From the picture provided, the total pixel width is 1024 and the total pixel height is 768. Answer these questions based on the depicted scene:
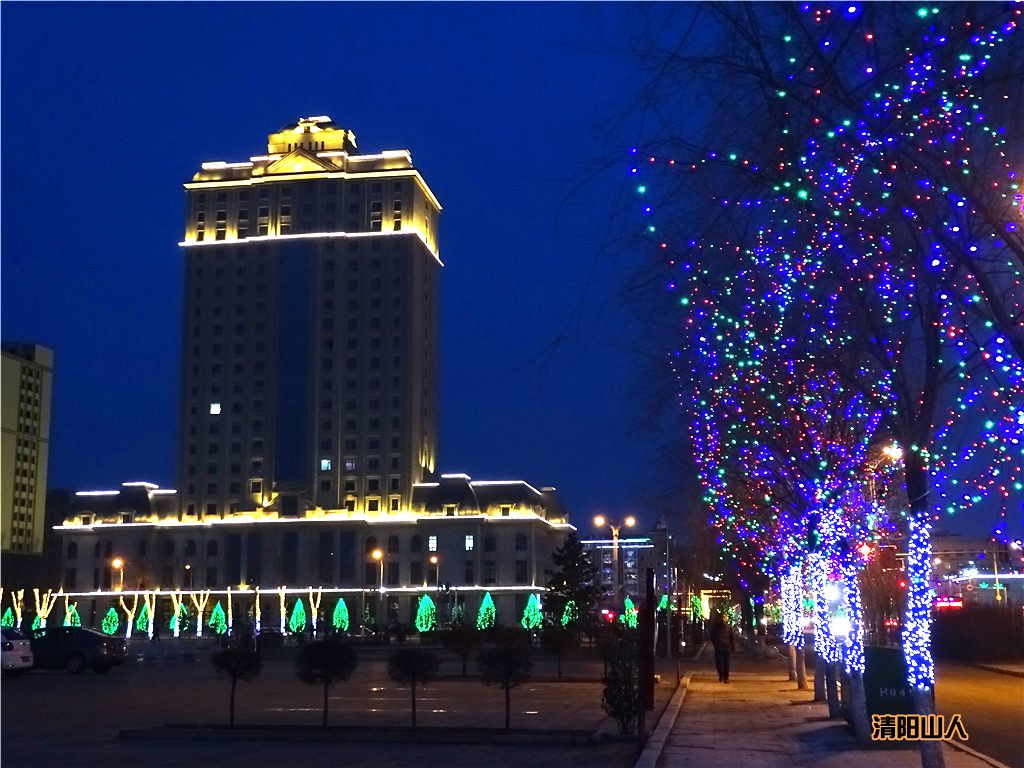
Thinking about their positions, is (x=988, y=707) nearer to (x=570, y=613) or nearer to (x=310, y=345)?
(x=570, y=613)

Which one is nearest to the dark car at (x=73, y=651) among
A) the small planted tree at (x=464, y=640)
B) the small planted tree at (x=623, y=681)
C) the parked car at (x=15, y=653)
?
the parked car at (x=15, y=653)

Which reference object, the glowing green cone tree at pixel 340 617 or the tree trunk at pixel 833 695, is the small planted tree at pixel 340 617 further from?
the tree trunk at pixel 833 695

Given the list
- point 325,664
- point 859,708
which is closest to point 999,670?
point 859,708

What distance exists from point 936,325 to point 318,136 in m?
120

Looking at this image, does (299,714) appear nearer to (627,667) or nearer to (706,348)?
(627,667)

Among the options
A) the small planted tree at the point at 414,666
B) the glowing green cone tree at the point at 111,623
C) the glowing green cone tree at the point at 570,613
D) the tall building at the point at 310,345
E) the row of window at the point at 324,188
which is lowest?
the glowing green cone tree at the point at 111,623

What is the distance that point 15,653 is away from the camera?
30062mm

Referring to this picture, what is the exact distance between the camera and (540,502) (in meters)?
123

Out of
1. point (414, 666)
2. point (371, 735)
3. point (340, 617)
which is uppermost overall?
point (414, 666)

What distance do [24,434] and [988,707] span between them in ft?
194

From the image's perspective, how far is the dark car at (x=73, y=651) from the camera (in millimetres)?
34906

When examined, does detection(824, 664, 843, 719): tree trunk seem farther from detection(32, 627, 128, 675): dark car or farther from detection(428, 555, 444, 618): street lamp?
detection(428, 555, 444, 618): street lamp

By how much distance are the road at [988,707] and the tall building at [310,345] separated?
79429mm

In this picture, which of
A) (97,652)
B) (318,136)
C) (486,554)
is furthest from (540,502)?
(97,652)
